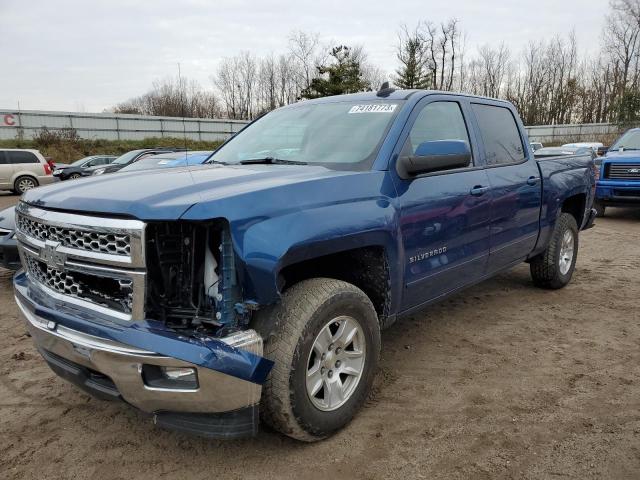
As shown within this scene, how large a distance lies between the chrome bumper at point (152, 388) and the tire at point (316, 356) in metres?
0.14

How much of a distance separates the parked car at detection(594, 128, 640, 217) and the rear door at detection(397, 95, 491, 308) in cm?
811

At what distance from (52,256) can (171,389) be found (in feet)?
2.81

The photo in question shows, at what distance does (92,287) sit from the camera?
2305 mm

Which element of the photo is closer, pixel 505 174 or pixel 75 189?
pixel 75 189

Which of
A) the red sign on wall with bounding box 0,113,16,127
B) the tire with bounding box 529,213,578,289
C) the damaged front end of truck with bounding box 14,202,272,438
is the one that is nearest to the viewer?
the damaged front end of truck with bounding box 14,202,272,438

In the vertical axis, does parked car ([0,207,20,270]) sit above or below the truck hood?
below

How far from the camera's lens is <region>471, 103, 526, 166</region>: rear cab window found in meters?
4.05

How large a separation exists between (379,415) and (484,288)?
10.2 feet

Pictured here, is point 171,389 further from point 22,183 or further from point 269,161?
point 22,183

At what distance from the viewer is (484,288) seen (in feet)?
18.4

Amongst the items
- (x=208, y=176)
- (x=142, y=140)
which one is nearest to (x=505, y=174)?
(x=208, y=176)

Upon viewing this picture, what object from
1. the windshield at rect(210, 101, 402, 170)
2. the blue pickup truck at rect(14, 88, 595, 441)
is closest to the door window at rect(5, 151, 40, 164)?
the windshield at rect(210, 101, 402, 170)

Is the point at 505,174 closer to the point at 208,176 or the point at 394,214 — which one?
the point at 394,214

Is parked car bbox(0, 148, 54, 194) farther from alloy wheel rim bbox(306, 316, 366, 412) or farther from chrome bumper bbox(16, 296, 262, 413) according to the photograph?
alloy wheel rim bbox(306, 316, 366, 412)
